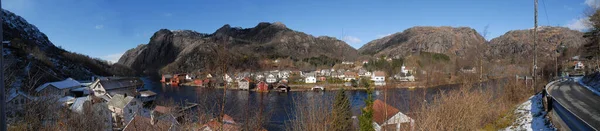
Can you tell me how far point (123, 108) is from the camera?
1691 cm

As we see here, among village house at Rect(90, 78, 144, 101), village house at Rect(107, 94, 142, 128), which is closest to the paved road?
village house at Rect(107, 94, 142, 128)

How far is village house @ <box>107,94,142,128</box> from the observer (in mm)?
16391

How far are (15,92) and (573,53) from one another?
59853 millimetres

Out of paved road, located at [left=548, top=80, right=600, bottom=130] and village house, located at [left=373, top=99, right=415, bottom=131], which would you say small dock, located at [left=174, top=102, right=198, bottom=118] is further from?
paved road, located at [left=548, top=80, right=600, bottom=130]

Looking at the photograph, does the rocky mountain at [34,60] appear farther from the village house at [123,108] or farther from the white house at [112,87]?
the village house at [123,108]

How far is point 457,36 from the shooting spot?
111438mm

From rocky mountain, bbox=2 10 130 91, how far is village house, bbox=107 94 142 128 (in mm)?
4767

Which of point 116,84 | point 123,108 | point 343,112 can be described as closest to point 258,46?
point 116,84

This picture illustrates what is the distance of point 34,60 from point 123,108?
104 feet

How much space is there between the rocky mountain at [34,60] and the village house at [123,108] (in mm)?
4767

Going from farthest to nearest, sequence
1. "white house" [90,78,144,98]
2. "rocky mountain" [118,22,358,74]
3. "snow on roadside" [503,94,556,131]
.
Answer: "rocky mountain" [118,22,358,74] < "white house" [90,78,144,98] < "snow on roadside" [503,94,556,131]

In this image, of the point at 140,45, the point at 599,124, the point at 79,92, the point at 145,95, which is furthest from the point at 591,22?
the point at 140,45

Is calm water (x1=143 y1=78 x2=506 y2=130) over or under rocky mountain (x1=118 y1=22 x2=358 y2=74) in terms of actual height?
under

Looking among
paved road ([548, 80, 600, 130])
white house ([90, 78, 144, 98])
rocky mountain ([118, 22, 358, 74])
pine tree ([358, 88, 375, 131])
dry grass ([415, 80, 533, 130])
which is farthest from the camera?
rocky mountain ([118, 22, 358, 74])
